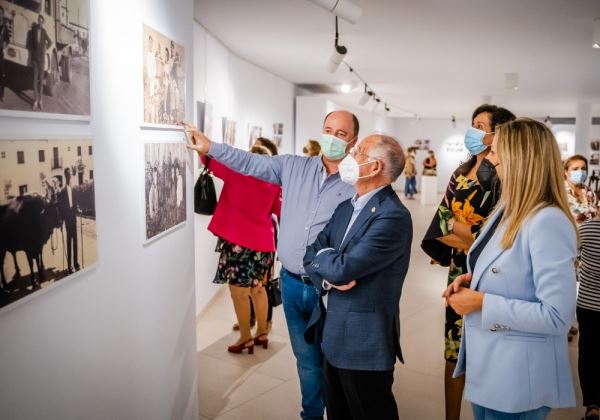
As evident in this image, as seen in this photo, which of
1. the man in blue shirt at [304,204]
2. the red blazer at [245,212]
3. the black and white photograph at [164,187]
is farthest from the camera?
the red blazer at [245,212]

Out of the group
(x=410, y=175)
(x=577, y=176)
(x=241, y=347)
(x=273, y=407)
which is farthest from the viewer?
(x=410, y=175)

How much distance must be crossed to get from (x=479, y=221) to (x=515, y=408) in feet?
3.96

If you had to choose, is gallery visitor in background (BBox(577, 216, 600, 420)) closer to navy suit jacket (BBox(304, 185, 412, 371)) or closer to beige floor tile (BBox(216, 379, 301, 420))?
navy suit jacket (BBox(304, 185, 412, 371))

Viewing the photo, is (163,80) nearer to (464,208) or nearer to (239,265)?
(464,208)

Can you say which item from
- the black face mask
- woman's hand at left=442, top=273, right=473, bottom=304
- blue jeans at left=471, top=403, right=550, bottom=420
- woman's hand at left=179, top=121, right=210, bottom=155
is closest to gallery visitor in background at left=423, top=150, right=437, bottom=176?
the black face mask

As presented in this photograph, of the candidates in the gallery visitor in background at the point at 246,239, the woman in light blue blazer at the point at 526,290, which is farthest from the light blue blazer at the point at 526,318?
the gallery visitor in background at the point at 246,239

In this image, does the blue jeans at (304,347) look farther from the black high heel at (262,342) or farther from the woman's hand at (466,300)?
the black high heel at (262,342)

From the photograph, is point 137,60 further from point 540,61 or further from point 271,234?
point 540,61

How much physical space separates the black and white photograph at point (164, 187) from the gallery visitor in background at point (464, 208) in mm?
1375

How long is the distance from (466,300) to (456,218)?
107cm

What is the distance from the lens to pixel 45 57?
156 cm

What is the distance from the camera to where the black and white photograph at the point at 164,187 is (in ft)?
8.00

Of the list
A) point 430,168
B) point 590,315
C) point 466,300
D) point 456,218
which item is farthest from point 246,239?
point 430,168

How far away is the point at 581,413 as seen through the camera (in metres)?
3.72
